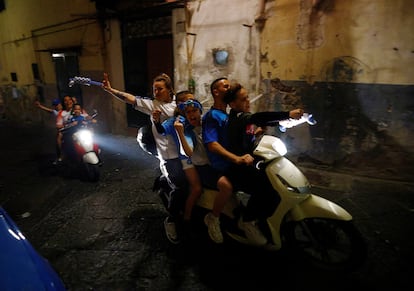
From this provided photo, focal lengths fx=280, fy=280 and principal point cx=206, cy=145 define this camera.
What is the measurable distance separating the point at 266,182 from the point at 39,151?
25.6 feet

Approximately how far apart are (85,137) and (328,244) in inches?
193

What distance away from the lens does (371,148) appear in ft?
17.7

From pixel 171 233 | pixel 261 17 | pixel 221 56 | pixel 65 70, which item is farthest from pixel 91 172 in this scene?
pixel 65 70

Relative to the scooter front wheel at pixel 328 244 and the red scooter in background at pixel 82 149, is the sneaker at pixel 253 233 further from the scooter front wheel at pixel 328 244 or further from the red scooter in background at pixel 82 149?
the red scooter in background at pixel 82 149

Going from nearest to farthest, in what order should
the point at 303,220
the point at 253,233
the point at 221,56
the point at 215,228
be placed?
the point at 303,220
the point at 253,233
the point at 215,228
the point at 221,56

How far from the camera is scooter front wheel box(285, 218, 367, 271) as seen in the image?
2734mm

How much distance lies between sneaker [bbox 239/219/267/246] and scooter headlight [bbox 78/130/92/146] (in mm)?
4037

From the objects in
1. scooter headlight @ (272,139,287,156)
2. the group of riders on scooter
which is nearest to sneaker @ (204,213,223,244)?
the group of riders on scooter

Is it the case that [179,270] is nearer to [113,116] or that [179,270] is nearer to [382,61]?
[382,61]

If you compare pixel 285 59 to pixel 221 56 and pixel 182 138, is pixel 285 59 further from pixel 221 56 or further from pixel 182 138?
pixel 182 138

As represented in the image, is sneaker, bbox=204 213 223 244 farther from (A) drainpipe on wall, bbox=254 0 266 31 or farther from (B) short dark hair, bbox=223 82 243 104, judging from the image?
(A) drainpipe on wall, bbox=254 0 266 31

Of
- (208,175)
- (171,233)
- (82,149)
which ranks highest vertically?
(208,175)

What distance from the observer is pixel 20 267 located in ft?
6.18

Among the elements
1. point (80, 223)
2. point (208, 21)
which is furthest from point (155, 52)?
point (80, 223)
